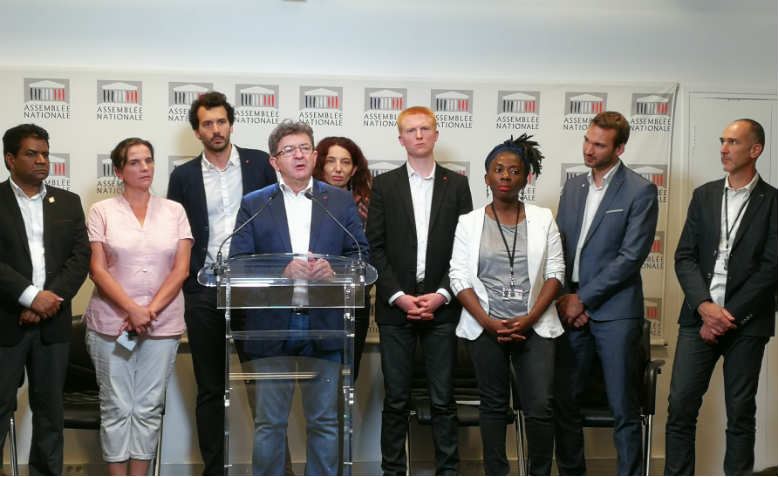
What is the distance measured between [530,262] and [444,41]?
183 cm

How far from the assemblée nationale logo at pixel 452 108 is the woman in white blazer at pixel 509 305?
3.58 feet

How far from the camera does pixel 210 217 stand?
4457 millimetres

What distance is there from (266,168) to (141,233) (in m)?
0.81

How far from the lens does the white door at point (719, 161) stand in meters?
5.27

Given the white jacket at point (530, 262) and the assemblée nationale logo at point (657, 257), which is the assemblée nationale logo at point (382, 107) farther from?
the assemblée nationale logo at point (657, 257)

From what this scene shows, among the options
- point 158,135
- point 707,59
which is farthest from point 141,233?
point 707,59

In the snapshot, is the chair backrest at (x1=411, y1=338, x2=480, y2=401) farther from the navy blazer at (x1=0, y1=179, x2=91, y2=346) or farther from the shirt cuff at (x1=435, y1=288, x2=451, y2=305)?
the navy blazer at (x1=0, y1=179, x2=91, y2=346)

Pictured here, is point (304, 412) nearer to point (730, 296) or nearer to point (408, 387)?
point (408, 387)

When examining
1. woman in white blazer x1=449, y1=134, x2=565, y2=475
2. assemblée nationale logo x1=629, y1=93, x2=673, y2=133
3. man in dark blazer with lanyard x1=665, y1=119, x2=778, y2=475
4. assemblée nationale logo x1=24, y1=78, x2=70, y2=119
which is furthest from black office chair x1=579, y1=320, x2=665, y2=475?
assemblée nationale logo x1=24, y1=78, x2=70, y2=119

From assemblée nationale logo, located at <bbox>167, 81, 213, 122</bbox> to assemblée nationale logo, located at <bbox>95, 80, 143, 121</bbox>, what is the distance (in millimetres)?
184

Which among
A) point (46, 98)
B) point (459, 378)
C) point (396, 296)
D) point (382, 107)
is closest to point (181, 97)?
point (46, 98)

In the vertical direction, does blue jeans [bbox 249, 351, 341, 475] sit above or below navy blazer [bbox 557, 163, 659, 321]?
below

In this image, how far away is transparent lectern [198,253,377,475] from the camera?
3.20m

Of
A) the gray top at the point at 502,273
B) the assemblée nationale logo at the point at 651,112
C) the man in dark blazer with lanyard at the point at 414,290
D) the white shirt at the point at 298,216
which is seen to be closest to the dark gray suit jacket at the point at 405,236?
the man in dark blazer with lanyard at the point at 414,290
